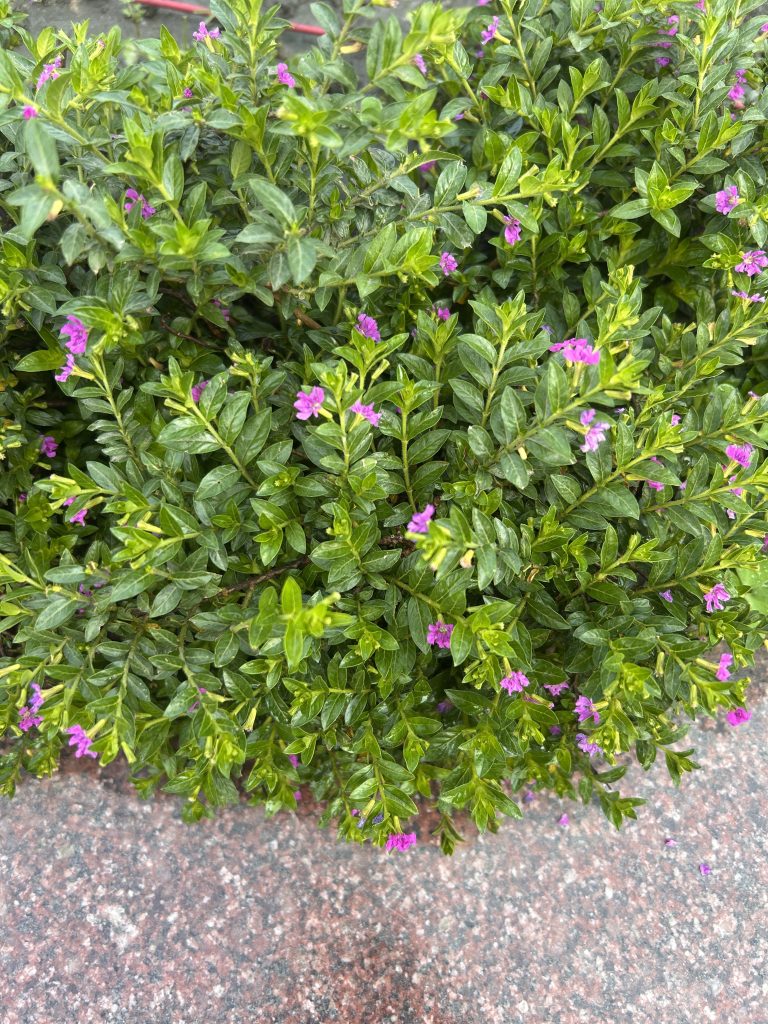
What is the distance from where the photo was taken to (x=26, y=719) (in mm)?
1834

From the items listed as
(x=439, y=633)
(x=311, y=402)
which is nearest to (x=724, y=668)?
(x=439, y=633)

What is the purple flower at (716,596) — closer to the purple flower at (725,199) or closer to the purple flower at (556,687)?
the purple flower at (556,687)

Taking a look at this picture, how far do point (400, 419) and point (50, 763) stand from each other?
3.99ft

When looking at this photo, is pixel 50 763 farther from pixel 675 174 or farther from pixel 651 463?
pixel 675 174

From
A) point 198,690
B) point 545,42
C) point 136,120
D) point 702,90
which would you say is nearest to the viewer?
point 136,120

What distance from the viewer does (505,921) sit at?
193cm

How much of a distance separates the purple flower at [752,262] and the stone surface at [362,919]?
1478 millimetres

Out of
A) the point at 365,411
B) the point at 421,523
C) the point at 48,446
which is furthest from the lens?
the point at 48,446

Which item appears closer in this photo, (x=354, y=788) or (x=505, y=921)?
(x=354, y=788)

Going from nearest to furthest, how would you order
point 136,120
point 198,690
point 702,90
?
1. point 136,120
2. point 198,690
3. point 702,90

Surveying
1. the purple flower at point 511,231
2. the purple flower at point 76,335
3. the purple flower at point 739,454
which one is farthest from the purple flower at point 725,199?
the purple flower at point 76,335

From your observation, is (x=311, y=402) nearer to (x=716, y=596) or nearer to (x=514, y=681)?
(x=514, y=681)

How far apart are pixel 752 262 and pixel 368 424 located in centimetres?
111

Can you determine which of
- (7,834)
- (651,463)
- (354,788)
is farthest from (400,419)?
(7,834)
